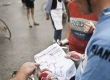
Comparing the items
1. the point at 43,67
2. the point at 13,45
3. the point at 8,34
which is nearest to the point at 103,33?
the point at 43,67

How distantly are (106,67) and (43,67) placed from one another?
2.95 feet

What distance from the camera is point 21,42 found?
5258 mm

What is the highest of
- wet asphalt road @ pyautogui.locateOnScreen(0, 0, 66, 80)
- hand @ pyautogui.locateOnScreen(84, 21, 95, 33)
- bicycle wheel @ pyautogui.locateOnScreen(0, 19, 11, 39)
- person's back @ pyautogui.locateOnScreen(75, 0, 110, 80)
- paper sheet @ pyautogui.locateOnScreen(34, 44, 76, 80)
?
person's back @ pyautogui.locateOnScreen(75, 0, 110, 80)

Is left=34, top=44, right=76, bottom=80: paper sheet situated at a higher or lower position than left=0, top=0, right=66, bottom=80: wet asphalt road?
higher

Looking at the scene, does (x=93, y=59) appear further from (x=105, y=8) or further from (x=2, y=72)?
(x=2, y=72)

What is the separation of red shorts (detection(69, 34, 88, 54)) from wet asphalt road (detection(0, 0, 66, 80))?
6.16 ft

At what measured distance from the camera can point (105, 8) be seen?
0.77m

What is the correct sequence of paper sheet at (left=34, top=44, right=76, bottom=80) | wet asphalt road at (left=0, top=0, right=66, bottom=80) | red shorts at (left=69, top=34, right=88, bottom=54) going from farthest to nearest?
wet asphalt road at (left=0, top=0, right=66, bottom=80) → red shorts at (left=69, top=34, right=88, bottom=54) → paper sheet at (left=34, top=44, right=76, bottom=80)

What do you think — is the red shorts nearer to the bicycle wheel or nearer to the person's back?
the person's back

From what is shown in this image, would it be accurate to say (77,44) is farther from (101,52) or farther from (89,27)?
(101,52)

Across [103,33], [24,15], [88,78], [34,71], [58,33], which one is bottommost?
[24,15]

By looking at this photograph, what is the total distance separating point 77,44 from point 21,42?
3.32m

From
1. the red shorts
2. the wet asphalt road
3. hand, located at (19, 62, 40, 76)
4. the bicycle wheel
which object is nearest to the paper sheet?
hand, located at (19, 62, 40, 76)

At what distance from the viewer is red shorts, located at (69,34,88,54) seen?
2125 millimetres
